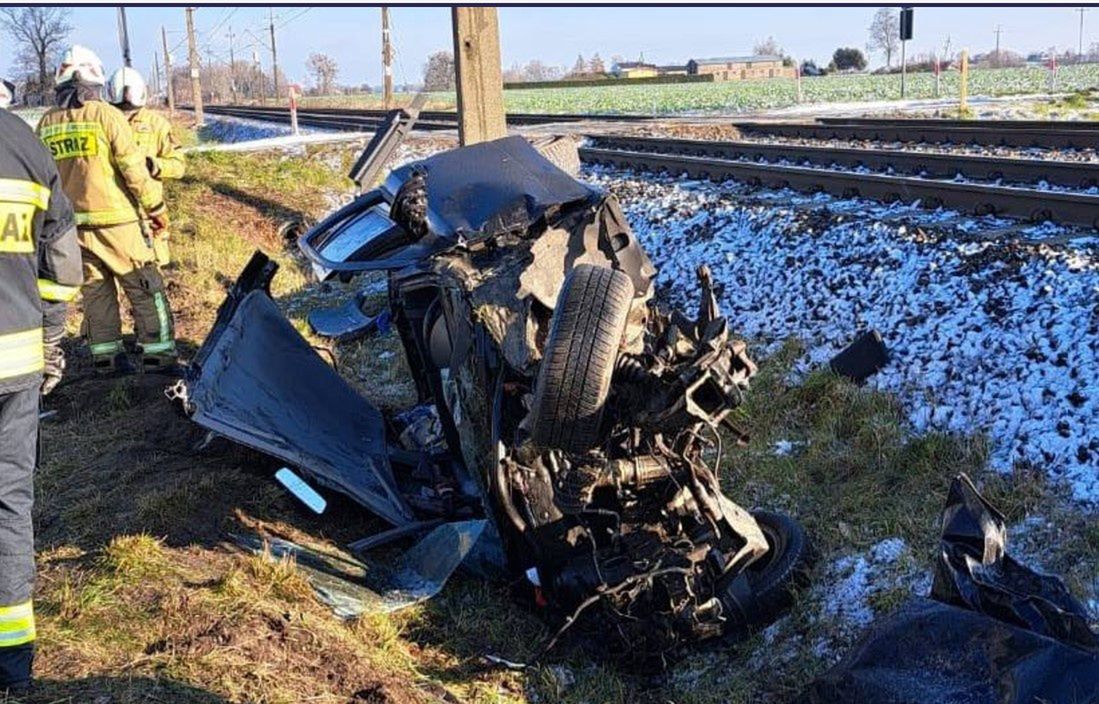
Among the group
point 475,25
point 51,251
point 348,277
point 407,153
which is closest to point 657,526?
point 348,277

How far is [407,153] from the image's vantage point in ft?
48.6

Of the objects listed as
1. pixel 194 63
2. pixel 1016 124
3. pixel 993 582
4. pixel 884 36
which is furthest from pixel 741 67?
pixel 993 582

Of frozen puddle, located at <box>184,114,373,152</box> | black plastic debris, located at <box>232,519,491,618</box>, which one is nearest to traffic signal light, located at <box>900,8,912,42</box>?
frozen puddle, located at <box>184,114,373,152</box>

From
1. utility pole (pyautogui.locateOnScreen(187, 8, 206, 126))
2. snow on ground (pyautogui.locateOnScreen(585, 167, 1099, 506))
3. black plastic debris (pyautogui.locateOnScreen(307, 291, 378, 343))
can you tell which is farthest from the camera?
utility pole (pyautogui.locateOnScreen(187, 8, 206, 126))

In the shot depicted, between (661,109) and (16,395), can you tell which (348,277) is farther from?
(661,109)

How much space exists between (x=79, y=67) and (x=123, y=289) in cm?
146

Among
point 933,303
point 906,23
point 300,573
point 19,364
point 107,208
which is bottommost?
point 300,573

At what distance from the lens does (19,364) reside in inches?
130

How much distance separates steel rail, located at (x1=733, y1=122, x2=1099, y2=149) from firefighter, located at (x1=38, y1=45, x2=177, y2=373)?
980 centimetres

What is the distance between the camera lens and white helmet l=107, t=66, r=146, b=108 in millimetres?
6973

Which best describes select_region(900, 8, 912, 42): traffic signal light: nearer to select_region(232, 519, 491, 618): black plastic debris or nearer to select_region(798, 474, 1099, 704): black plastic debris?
select_region(232, 519, 491, 618): black plastic debris

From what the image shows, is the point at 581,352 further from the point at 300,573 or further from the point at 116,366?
the point at 116,366

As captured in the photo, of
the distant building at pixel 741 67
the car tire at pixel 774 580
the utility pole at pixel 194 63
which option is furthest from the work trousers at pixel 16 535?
the distant building at pixel 741 67

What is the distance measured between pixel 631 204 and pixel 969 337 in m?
4.70
